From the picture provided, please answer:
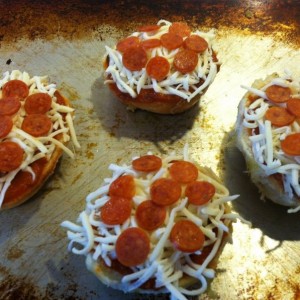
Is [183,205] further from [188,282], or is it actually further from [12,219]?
[12,219]

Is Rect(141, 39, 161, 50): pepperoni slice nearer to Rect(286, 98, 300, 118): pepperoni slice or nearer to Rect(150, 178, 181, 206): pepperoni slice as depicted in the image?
Rect(286, 98, 300, 118): pepperoni slice

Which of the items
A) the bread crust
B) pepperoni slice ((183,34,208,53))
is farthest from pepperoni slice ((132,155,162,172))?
pepperoni slice ((183,34,208,53))

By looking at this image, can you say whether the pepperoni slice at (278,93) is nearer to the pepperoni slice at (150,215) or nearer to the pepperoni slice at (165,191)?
the pepperoni slice at (165,191)

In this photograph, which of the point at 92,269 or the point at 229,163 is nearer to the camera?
the point at 92,269

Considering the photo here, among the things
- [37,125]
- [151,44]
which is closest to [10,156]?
[37,125]

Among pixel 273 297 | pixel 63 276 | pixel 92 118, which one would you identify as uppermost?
pixel 92 118

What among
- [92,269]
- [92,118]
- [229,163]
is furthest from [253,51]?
[92,269]

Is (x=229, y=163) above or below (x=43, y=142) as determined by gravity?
below
